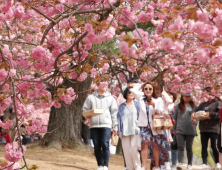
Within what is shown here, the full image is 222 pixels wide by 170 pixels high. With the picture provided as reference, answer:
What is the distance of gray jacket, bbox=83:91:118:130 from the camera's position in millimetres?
6102

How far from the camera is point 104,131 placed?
609 centimetres

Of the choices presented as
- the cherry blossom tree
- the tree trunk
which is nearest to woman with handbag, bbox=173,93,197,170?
the cherry blossom tree

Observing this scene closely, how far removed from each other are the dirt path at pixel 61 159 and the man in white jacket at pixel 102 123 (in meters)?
0.81

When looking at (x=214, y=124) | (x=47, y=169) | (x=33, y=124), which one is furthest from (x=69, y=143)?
(x=33, y=124)

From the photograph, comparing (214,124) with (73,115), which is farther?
(73,115)

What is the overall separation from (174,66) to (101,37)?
8.20m

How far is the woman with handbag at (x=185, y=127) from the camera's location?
6.79m

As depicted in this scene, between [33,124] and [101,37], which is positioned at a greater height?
[101,37]

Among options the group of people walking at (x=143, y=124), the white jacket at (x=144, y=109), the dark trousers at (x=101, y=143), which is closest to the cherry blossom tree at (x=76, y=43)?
the white jacket at (x=144, y=109)

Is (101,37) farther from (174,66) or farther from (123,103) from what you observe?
(174,66)

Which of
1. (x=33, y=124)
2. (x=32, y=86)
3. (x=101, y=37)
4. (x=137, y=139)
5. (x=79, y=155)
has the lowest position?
(x=79, y=155)

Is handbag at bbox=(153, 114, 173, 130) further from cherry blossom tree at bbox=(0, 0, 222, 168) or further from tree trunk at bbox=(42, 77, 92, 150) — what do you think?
tree trunk at bbox=(42, 77, 92, 150)

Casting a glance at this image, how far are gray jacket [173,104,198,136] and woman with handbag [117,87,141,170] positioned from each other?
3.64 feet

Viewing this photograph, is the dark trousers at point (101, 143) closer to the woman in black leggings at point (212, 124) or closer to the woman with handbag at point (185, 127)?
the woman with handbag at point (185, 127)
